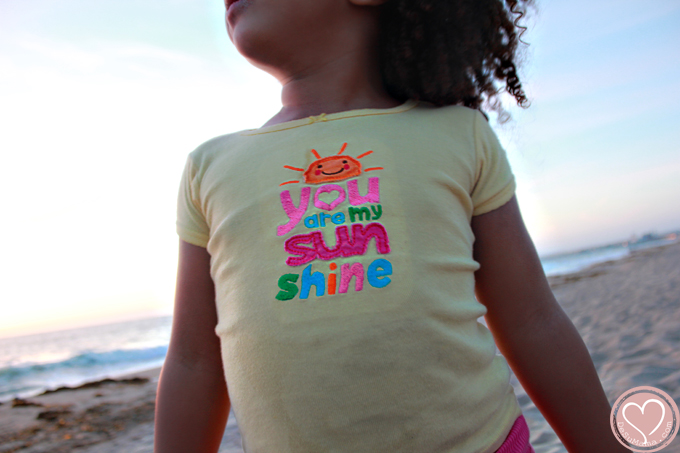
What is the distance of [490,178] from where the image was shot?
102 cm

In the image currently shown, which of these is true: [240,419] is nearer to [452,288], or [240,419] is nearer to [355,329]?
[355,329]

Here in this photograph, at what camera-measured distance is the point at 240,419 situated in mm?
917

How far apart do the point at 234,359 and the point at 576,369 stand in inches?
30.0

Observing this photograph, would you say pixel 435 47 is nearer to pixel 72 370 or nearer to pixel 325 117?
pixel 325 117

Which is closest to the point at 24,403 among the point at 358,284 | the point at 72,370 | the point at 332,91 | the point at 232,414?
the point at 232,414

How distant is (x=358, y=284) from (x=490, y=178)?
439 mm

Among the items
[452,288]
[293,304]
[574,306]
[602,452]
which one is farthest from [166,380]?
[574,306]

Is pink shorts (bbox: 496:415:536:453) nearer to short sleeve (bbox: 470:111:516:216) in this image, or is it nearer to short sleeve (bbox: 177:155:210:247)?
short sleeve (bbox: 470:111:516:216)

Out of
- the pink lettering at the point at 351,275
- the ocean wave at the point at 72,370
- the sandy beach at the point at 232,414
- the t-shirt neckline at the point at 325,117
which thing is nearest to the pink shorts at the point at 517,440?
the pink lettering at the point at 351,275

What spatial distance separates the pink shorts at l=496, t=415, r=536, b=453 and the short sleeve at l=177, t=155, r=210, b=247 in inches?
31.9

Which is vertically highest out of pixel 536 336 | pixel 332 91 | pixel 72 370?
pixel 332 91

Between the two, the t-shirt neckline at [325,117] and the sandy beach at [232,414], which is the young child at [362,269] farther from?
the sandy beach at [232,414]

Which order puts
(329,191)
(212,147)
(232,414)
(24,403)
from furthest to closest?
(24,403) → (232,414) → (212,147) → (329,191)

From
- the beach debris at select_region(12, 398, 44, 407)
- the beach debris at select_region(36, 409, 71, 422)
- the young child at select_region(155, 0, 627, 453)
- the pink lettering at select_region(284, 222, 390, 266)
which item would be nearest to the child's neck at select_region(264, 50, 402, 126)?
the young child at select_region(155, 0, 627, 453)
